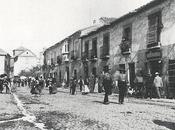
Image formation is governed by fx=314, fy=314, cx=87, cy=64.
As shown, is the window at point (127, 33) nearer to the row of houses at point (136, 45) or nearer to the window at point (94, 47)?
the row of houses at point (136, 45)

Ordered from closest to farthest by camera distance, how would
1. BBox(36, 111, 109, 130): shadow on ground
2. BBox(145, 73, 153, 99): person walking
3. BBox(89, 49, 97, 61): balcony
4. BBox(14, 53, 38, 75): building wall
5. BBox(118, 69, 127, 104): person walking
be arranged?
BBox(36, 111, 109, 130): shadow on ground
BBox(118, 69, 127, 104): person walking
BBox(145, 73, 153, 99): person walking
BBox(89, 49, 97, 61): balcony
BBox(14, 53, 38, 75): building wall

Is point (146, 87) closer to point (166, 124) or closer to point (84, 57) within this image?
point (166, 124)

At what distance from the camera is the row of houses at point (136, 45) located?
714 inches

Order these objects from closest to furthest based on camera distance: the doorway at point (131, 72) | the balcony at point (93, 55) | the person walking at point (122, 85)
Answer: the person walking at point (122, 85) → the doorway at point (131, 72) → the balcony at point (93, 55)

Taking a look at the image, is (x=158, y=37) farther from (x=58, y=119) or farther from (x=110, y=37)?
(x=58, y=119)

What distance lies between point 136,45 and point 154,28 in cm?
251

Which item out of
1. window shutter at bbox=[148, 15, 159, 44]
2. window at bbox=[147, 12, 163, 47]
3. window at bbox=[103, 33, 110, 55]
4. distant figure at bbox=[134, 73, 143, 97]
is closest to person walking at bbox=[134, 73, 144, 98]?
distant figure at bbox=[134, 73, 143, 97]

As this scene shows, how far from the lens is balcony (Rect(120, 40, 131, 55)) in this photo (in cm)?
2276

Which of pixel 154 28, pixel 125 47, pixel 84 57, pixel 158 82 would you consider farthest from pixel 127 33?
pixel 84 57

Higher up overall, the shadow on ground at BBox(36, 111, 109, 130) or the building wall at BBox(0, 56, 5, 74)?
the building wall at BBox(0, 56, 5, 74)

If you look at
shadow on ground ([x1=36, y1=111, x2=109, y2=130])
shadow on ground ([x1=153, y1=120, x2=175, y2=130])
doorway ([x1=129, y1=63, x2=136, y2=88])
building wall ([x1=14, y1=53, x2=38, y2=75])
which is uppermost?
building wall ([x1=14, y1=53, x2=38, y2=75])

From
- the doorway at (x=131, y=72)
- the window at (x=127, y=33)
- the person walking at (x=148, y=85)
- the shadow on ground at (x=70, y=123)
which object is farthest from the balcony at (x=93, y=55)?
the shadow on ground at (x=70, y=123)

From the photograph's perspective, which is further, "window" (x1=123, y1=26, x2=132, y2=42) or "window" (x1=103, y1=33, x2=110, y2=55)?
"window" (x1=103, y1=33, x2=110, y2=55)

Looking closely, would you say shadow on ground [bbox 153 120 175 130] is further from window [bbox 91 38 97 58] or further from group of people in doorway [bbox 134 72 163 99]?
window [bbox 91 38 97 58]
